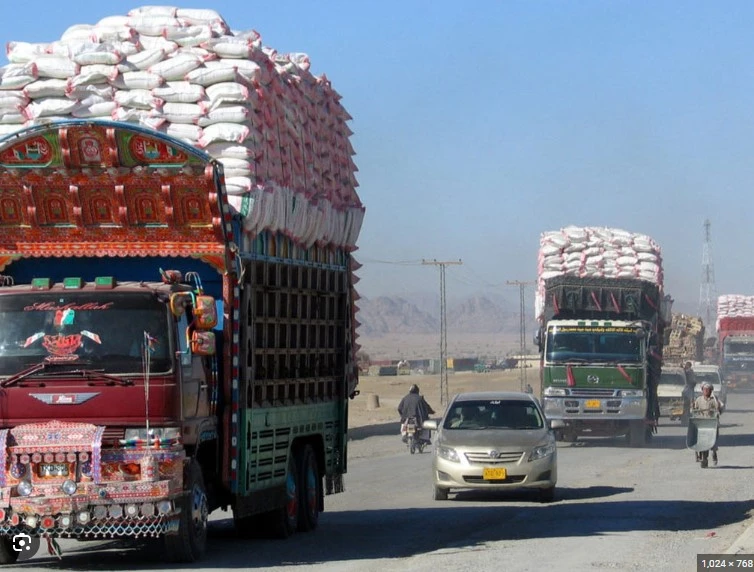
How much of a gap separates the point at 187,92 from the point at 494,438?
8.23 metres

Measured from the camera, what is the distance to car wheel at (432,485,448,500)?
20.8 meters

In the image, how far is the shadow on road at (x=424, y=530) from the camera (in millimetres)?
13805

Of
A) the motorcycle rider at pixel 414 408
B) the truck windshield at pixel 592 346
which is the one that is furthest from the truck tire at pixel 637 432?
the motorcycle rider at pixel 414 408

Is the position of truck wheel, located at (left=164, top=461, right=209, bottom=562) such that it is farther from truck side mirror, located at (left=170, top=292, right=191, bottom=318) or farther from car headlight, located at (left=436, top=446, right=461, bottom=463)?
car headlight, located at (left=436, top=446, right=461, bottom=463)

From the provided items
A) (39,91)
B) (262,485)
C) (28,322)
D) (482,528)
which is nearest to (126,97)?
(39,91)

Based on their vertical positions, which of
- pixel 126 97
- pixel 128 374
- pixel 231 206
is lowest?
pixel 128 374

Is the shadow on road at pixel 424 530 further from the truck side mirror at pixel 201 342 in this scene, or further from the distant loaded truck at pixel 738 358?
the distant loaded truck at pixel 738 358

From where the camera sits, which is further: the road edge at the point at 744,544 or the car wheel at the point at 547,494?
the car wheel at the point at 547,494

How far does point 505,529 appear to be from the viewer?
16.6 m

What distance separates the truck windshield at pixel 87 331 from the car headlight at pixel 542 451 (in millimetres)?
8622

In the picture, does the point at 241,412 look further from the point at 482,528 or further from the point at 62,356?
the point at 482,528

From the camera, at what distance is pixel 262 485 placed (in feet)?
48.3

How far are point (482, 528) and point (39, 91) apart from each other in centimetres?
669

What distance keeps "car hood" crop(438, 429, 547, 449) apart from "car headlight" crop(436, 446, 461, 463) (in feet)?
0.26
